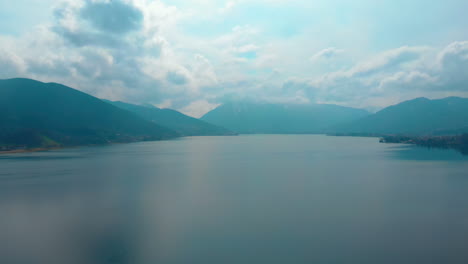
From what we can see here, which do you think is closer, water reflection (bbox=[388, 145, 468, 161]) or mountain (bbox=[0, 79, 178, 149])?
water reflection (bbox=[388, 145, 468, 161])

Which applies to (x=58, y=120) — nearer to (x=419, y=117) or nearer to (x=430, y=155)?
(x=430, y=155)

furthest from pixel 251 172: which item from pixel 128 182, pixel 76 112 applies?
pixel 76 112

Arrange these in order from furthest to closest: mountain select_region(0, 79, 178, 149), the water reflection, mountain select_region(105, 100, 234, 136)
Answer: mountain select_region(105, 100, 234, 136) < mountain select_region(0, 79, 178, 149) < the water reflection

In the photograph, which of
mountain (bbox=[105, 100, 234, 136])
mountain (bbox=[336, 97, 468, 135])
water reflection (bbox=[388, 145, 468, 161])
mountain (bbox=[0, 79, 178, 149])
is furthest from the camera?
mountain (bbox=[105, 100, 234, 136])

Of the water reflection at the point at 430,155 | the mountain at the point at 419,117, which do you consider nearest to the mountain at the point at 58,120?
the water reflection at the point at 430,155

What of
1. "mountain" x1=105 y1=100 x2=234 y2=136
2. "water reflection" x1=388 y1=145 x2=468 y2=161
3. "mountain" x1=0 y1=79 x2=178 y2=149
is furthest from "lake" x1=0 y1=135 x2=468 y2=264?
"mountain" x1=105 y1=100 x2=234 y2=136

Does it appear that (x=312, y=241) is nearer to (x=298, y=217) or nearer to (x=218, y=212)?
(x=298, y=217)

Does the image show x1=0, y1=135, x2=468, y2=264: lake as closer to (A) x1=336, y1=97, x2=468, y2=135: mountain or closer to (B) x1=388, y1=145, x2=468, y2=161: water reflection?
(B) x1=388, y1=145, x2=468, y2=161: water reflection
